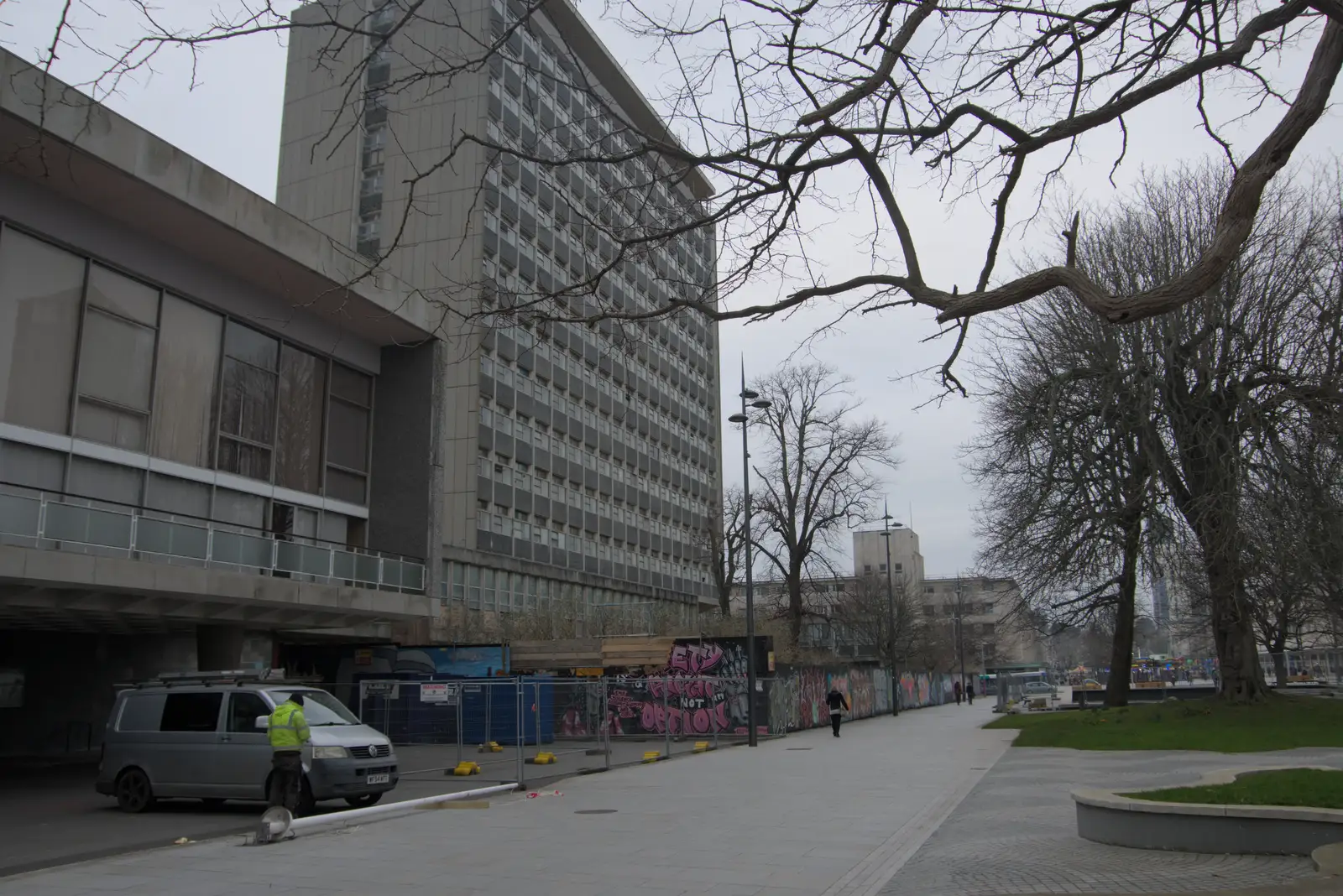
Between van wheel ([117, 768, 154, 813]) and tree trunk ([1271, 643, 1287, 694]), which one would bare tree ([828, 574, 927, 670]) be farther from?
van wheel ([117, 768, 154, 813])

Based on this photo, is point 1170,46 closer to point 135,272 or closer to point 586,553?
point 135,272

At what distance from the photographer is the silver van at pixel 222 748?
14.1 meters

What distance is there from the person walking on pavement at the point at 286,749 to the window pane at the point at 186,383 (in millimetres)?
9816

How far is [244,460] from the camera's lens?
75.5ft

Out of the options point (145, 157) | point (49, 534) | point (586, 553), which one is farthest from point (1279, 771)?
point (586, 553)

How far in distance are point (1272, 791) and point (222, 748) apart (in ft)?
42.4

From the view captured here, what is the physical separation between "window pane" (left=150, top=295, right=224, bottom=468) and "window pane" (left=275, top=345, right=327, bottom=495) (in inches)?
84.1

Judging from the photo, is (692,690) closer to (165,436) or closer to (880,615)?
(165,436)

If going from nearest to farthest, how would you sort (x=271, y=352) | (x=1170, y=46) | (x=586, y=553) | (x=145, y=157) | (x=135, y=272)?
(x=1170, y=46), (x=145, y=157), (x=135, y=272), (x=271, y=352), (x=586, y=553)

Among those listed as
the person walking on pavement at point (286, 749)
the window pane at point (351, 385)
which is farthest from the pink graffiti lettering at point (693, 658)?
the person walking on pavement at point (286, 749)

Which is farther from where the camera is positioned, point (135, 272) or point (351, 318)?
point (351, 318)

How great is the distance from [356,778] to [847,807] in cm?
684

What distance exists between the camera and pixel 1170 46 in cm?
816

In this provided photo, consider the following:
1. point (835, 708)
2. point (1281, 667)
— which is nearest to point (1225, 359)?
point (835, 708)
